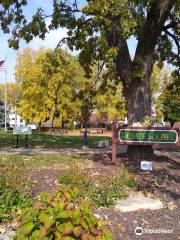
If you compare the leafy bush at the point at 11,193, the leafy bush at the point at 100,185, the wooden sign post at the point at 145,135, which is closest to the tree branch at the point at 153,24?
the wooden sign post at the point at 145,135

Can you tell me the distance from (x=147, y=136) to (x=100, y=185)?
137 inches

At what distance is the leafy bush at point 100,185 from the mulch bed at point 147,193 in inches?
9.0

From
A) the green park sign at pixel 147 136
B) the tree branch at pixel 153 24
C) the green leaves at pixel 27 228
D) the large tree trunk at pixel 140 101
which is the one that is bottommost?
the green leaves at pixel 27 228

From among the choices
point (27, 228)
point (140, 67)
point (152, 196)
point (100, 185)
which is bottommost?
point (152, 196)

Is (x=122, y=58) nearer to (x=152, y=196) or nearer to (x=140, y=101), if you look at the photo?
(x=140, y=101)

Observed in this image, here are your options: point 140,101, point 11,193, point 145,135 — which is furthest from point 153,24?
point 11,193

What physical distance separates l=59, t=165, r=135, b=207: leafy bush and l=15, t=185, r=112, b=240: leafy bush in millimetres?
3560

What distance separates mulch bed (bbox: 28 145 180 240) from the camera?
6316 mm

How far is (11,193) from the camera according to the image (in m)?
6.46

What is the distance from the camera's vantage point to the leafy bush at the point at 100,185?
736 cm

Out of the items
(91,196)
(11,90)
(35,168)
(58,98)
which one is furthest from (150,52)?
(11,90)

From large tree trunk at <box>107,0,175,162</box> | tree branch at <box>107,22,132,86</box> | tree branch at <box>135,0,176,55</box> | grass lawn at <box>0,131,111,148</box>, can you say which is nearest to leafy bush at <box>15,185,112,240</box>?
large tree trunk at <box>107,0,175,162</box>

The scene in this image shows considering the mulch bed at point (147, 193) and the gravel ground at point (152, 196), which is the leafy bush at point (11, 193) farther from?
the gravel ground at point (152, 196)

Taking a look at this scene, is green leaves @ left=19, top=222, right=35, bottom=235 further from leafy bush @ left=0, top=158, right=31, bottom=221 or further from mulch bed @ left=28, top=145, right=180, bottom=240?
mulch bed @ left=28, top=145, right=180, bottom=240
